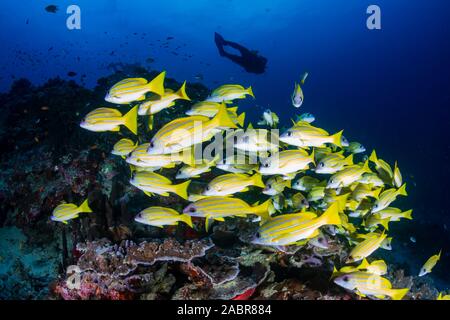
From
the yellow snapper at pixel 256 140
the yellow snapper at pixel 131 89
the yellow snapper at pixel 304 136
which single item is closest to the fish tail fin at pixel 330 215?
the yellow snapper at pixel 304 136

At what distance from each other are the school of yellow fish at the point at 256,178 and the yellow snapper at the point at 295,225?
10 millimetres

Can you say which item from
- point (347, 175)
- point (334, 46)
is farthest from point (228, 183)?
point (334, 46)

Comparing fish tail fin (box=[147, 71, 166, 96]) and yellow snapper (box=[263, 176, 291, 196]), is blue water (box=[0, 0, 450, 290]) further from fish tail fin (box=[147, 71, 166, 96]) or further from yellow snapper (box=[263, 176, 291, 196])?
fish tail fin (box=[147, 71, 166, 96])

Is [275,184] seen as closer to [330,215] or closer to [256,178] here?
[256,178]

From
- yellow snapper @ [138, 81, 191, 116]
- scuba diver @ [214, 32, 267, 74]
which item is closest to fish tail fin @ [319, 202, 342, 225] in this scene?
yellow snapper @ [138, 81, 191, 116]

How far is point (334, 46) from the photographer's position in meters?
114

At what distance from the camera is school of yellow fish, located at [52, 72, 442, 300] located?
10.5ft

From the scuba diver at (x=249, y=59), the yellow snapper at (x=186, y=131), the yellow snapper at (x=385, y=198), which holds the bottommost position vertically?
the yellow snapper at (x=385, y=198)

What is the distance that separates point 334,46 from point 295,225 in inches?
5082

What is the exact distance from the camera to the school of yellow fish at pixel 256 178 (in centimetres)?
321

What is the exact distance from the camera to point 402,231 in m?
16.4

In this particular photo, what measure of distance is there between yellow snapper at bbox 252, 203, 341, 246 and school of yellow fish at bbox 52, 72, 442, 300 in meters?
0.01

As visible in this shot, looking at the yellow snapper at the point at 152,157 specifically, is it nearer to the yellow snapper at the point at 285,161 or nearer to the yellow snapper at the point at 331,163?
the yellow snapper at the point at 285,161
